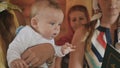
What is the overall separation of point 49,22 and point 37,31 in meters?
0.06

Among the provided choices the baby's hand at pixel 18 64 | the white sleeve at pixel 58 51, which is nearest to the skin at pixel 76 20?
the white sleeve at pixel 58 51

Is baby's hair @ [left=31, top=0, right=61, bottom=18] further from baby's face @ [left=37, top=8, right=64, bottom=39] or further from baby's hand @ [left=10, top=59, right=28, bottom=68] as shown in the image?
baby's hand @ [left=10, top=59, right=28, bottom=68]

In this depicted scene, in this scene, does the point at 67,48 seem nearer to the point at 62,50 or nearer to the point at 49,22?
the point at 62,50

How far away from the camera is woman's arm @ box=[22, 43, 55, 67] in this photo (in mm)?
980

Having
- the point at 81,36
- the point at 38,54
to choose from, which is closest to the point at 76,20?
the point at 81,36

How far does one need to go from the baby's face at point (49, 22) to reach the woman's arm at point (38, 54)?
44 millimetres

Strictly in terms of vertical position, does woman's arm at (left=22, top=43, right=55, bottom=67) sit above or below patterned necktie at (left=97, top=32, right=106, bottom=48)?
below

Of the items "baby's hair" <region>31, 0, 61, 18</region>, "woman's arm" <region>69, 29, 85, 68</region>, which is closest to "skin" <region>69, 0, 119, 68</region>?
"woman's arm" <region>69, 29, 85, 68</region>

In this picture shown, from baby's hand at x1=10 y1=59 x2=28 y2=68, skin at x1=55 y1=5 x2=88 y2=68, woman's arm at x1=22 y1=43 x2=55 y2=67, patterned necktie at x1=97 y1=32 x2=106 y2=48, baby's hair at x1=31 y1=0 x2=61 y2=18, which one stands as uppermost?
baby's hair at x1=31 y1=0 x2=61 y2=18

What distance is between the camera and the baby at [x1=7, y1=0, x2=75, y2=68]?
0.96 metres

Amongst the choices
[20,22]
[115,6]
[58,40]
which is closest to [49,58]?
[58,40]

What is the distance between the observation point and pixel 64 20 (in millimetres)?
989

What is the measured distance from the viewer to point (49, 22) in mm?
964

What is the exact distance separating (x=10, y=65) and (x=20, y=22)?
0.17 metres
